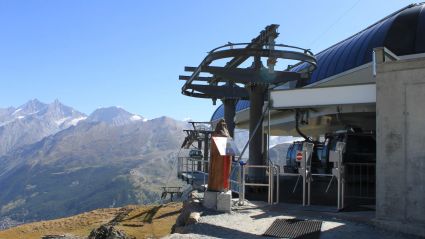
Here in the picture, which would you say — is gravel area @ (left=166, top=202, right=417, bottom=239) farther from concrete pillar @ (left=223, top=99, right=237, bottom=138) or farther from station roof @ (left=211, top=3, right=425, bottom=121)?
concrete pillar @ (left=223, top=99, right=237, bottom=138)

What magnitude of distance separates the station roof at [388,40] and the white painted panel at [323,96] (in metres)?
6.73

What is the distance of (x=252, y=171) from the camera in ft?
72.0

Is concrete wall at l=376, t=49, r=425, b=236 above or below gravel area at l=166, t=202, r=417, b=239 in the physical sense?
above

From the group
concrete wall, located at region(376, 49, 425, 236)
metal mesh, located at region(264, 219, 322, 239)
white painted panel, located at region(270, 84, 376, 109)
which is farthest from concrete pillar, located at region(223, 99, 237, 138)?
concrete wall, located at region(376, 49, 425, 236)

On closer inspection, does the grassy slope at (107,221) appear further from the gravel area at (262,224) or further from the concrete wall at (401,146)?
the concrete wall at (401,146)

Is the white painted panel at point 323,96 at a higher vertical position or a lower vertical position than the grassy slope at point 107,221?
higher

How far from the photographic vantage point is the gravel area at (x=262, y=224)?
1196 cm

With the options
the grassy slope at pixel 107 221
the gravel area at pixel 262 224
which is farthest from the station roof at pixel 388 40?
the grassy slope at pixel 107 221

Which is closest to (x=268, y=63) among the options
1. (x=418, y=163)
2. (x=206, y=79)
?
(x=206, y=79)

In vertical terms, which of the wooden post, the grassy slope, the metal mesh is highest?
the wooden post

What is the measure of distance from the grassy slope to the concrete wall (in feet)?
34.9

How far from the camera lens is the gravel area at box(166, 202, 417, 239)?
12.0 m

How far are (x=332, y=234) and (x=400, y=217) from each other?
173 cm

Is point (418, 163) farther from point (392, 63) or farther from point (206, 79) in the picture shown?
point (206, 79)
